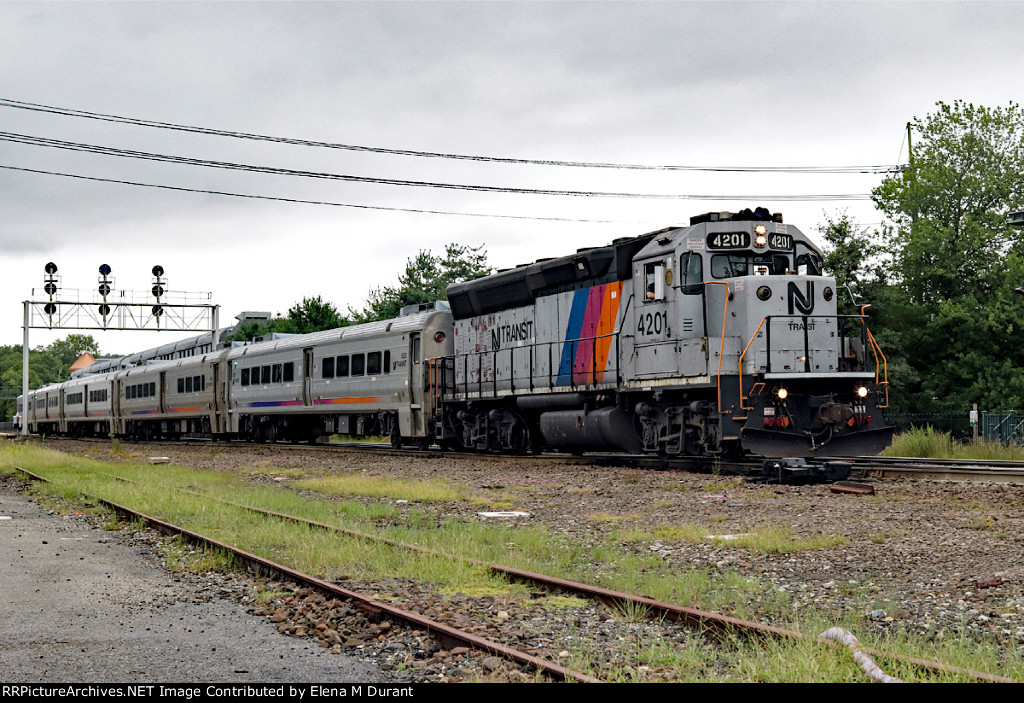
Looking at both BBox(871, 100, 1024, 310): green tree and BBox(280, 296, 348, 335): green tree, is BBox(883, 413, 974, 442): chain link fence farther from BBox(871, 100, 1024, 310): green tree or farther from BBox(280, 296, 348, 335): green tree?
BBox(280, 296, 348, 335): green tree

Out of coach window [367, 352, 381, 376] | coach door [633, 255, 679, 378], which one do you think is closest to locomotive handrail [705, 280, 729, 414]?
coach door [633, 255, 679, 378]

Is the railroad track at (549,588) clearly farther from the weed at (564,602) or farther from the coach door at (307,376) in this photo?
the coach door at (307,376)

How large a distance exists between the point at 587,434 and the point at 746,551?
9290 mm

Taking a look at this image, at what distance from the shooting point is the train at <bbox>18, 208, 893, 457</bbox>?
15.1 m

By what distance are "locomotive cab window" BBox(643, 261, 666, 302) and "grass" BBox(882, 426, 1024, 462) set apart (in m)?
8.14

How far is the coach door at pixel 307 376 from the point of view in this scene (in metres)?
29.6

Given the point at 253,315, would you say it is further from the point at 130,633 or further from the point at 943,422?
the point at 130,633

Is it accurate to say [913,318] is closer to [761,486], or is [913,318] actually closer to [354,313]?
[761,486]

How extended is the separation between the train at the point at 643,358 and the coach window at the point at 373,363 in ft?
0.26

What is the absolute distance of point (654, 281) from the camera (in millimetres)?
16453

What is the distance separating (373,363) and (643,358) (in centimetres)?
1116

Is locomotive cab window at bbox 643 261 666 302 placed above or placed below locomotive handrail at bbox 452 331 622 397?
above

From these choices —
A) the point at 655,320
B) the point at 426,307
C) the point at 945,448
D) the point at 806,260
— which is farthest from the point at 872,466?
the point at 426,307
